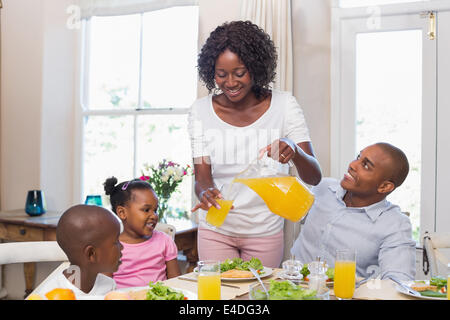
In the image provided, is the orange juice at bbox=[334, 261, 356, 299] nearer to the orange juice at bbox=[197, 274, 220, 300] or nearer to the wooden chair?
the orange juice at bbox=[197, 274, 220, 300]

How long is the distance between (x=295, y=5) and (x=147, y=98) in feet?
3.64

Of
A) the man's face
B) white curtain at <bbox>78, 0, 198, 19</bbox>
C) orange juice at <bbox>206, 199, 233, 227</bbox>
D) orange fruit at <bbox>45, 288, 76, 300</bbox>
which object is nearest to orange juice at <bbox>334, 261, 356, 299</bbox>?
orange juice at <bbox>206, 199, 233, 227</bbox>

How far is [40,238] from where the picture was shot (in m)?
2.72

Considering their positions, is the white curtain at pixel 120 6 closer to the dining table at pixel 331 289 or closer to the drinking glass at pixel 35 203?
the drinking glass at pixel 35 203

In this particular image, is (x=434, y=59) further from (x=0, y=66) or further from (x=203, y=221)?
(x=0, y=66)

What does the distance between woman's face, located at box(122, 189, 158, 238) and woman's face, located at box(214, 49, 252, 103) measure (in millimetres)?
432

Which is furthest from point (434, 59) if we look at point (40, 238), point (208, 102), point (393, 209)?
point (40, 238)

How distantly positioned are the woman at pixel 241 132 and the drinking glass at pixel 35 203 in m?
1.58

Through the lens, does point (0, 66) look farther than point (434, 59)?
Yes

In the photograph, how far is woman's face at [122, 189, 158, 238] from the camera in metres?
1.69

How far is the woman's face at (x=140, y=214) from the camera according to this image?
5.55ft

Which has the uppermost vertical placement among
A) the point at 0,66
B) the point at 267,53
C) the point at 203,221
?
the point at 0,66

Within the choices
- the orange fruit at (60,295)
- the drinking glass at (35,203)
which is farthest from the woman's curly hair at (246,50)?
the drinking glass at (35,203)

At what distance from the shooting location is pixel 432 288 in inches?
50.8
